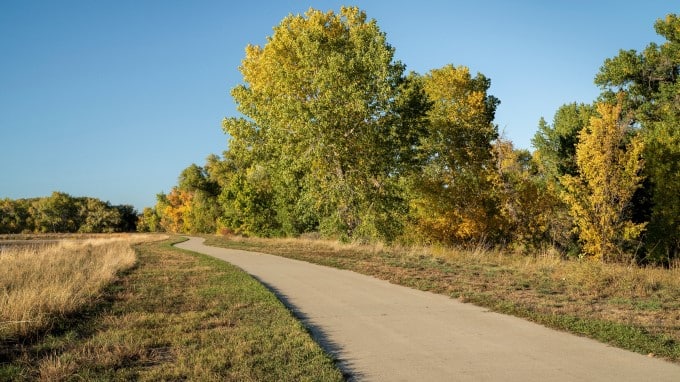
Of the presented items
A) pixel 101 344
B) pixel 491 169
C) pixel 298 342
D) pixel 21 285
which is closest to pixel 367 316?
pixel 298 342

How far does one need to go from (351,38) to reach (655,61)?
2121cm

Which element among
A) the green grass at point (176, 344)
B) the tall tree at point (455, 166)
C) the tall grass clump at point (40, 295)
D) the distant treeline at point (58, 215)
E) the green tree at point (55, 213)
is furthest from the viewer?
the green tree at point (55, 213)

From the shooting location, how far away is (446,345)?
6.69 meters

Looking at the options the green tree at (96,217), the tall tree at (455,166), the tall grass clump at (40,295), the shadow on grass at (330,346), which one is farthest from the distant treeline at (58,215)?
the shadow on grass at (330,346)

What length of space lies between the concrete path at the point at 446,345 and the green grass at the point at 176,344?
0.55 meters

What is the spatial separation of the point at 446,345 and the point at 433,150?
23.9 m

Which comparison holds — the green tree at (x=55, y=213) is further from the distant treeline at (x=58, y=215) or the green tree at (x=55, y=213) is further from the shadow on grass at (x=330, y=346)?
the shadow on grass at (x=330, y=346)

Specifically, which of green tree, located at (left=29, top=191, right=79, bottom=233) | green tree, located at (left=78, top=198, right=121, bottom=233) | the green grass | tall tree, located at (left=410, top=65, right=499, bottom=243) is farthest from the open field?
green tree, located at (left=29, top=191, right=79, bottom=233)

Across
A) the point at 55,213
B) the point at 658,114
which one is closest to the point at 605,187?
the point at 658,114

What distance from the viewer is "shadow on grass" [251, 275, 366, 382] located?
5.60 metres

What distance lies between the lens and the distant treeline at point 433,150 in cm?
2222

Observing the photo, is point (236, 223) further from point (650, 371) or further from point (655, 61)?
point (650, 371)

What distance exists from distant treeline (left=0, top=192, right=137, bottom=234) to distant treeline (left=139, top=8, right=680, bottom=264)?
72.7 meters

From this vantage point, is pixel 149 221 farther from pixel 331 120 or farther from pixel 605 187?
pixel 605 187
